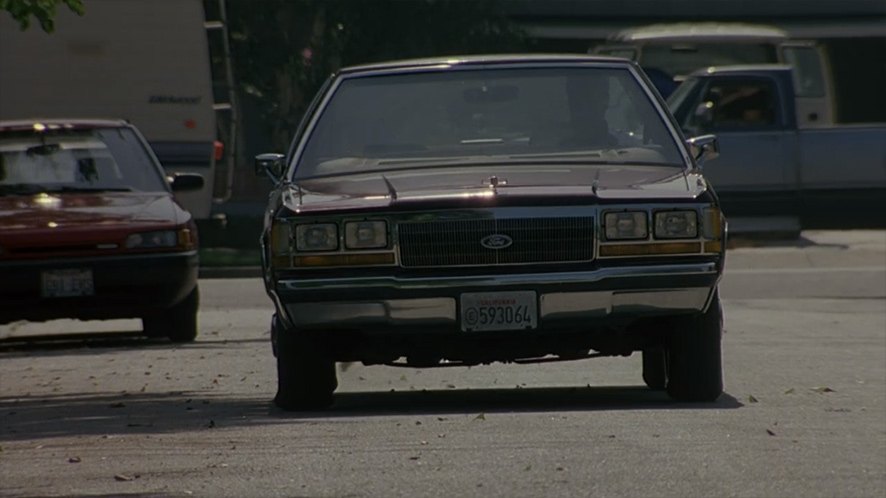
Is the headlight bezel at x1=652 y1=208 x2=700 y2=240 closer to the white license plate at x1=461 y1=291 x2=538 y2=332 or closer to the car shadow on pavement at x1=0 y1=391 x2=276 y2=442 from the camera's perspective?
the white license plate at x1=461 y1=291 x2=538 y2=332

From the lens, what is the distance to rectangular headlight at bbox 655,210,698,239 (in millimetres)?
9508

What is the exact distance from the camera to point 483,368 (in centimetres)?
1285

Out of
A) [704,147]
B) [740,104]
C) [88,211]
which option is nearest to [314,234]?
[704,147]

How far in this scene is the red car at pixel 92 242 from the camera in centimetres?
→ 1428

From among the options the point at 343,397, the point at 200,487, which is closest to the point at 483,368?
the point at 343,397

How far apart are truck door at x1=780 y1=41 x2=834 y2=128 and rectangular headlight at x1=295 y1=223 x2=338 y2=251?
19.7 metres

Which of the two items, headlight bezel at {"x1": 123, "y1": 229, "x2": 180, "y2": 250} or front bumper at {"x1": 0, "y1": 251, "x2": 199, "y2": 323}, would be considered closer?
front bumper at {"x1": 0, "y1": 251, "x2": 199, "y2": 323}

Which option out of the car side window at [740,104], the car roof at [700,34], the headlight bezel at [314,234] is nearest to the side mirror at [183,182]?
the headlight bezel at [314,234]

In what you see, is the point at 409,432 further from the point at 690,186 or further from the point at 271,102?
the point at 271,102

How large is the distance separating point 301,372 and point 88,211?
5164 mm

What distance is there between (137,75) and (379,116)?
14.1 meters

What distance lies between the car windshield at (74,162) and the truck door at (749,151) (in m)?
9.30

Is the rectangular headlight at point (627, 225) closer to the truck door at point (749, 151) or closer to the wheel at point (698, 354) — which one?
the wheel at point (698, 354)

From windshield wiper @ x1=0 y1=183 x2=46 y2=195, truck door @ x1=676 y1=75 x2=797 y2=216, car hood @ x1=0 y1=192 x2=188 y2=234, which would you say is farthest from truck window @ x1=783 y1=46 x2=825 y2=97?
windshield wiper @ x1=0 y1=183 x2=46 y2=195
